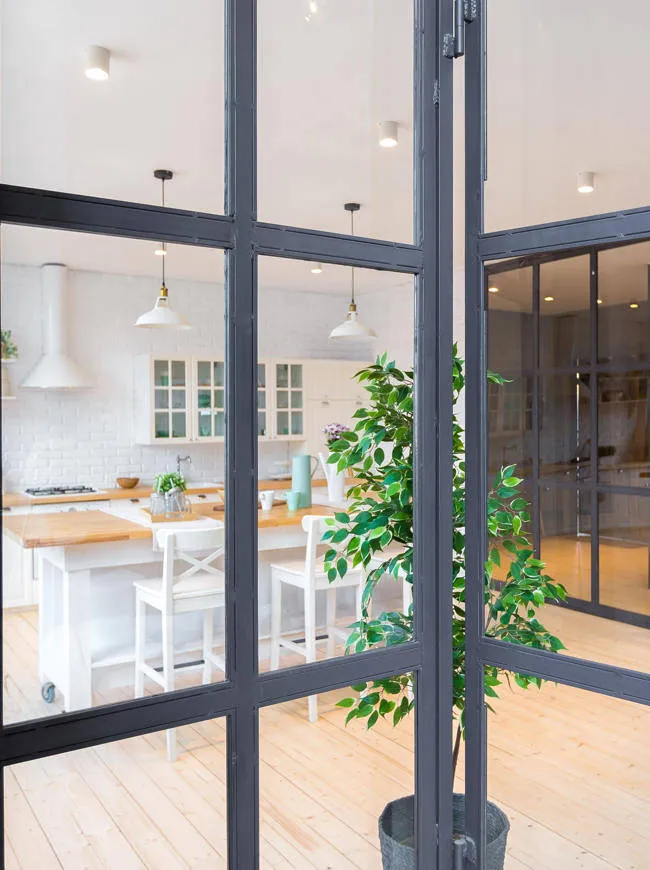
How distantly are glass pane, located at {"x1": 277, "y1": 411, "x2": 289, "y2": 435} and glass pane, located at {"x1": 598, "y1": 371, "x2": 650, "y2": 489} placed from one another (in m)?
0.57

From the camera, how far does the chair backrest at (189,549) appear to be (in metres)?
1.28

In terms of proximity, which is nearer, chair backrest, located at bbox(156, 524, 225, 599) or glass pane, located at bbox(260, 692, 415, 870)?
chair backrest, located at bbox(156, 524, 225, 599)

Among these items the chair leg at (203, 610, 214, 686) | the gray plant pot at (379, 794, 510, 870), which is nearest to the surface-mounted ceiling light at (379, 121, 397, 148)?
the chair leg at (203, 610, 214, 686)

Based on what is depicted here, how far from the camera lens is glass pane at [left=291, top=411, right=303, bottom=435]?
1.42 meters

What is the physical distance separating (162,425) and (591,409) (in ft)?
2.56

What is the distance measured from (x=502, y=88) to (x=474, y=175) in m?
0.17

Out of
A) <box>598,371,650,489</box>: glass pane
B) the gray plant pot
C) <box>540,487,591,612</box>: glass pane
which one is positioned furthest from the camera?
the gray plant pot

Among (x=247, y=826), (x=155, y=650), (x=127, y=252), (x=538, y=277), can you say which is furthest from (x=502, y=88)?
(x=247, y=826)

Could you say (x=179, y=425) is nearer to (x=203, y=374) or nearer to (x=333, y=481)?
(x=203, y=374)

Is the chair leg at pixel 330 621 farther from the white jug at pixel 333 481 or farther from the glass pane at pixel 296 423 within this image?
the glass pane at pixel 296 423

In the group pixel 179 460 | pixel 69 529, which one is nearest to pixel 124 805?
pixel 69 529

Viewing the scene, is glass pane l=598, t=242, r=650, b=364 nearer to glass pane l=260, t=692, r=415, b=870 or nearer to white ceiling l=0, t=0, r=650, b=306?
white ceiling l=0, t=0, r=650, b=306

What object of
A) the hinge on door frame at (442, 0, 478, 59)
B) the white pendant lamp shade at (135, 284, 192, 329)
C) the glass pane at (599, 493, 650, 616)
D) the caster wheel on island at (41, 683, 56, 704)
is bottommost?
the caster wheel on island at (41, 683, 56, 704)

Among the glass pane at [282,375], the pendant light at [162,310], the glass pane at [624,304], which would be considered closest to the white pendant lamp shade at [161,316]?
the pendant light at [162,310]
